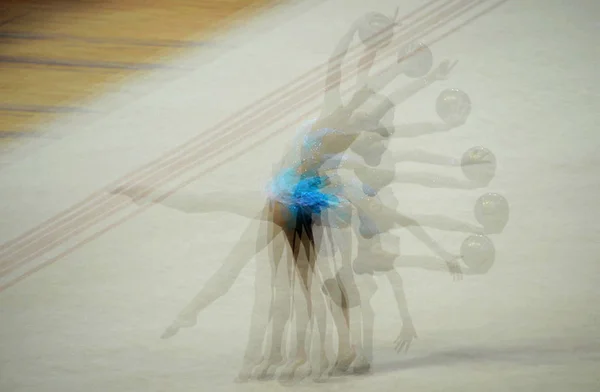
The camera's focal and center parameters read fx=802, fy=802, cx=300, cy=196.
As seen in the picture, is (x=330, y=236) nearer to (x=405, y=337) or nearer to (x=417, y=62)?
(x=405, y=337)

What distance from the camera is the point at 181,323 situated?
1.27 m

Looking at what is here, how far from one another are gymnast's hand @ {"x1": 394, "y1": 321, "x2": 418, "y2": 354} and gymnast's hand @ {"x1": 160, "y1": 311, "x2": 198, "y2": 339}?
12.6 inches

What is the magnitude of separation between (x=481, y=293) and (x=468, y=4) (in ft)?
2.97

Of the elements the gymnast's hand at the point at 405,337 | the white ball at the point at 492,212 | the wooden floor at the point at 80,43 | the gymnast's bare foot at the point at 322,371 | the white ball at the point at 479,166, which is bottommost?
the gymnast's bare foot at the point at 322,371

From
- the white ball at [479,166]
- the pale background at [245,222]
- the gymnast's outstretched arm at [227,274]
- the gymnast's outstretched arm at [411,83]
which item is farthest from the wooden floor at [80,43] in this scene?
the white ball at [479,166]

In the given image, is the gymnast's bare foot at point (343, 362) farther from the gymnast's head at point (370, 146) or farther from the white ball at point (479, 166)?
the white ball at point (479, 166)

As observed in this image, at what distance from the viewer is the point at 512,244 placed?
1388 millimetres

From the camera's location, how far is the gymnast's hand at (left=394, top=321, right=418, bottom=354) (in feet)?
4.01

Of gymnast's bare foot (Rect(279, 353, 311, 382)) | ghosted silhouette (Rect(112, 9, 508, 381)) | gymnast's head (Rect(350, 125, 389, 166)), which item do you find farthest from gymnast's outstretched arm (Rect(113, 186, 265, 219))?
gymnast's bare foot (Rect(279, 353, 311, 382))

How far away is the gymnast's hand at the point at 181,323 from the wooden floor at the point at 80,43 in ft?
1.96

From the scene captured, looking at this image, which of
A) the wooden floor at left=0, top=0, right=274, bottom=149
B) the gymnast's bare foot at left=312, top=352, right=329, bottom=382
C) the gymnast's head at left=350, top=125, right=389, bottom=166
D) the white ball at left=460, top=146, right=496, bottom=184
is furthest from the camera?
the wooden floor at left=0, top=0, right=274, bottom=149

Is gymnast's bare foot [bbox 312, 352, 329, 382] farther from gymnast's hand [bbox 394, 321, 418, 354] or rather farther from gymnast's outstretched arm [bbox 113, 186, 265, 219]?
gymnast's outstretched arm [bbox 113, 186, 265, 219]

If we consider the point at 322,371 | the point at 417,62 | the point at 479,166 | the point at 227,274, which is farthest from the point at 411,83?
the point at 322,371

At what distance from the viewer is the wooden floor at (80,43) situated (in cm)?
172
